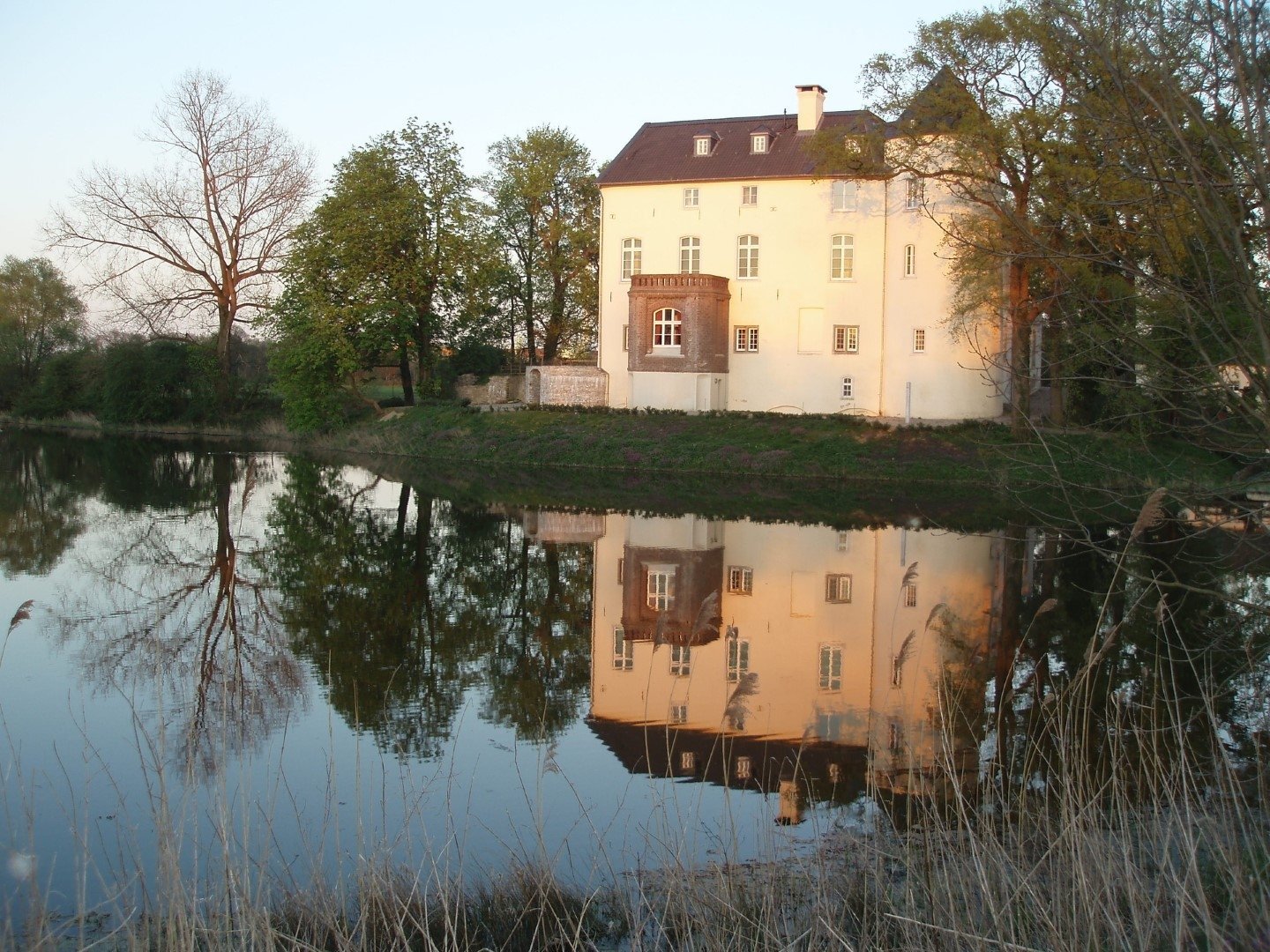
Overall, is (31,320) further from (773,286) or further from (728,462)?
(728,462)

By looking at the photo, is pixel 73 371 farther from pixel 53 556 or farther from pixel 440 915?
pixel 440 915

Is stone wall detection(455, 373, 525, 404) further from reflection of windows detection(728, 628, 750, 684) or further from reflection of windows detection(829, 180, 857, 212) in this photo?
reflection of windows detection(728, 628, 750, 684)

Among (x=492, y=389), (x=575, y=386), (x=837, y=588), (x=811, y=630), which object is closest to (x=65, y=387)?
(x=492, y=389)

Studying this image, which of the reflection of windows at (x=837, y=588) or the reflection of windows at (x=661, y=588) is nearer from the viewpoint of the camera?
the reflection of windows at (x=661, y=588)

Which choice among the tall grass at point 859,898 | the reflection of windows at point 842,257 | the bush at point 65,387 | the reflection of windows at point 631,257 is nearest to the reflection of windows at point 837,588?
the tall grass at point 859,898

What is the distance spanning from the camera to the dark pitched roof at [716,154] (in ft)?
115

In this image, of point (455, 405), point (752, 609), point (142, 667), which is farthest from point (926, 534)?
point (455, 405)

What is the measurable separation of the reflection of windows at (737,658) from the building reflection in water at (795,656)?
1.0 inches

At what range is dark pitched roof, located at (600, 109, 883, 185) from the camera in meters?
34.9

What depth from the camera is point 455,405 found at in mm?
37031

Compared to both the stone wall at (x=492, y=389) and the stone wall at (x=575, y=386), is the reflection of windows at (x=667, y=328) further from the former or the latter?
the stone wall at (x=492, y=389)

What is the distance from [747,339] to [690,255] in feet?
10.9

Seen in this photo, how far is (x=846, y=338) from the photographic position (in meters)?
34.5

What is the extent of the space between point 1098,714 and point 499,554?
9547 millimetres
